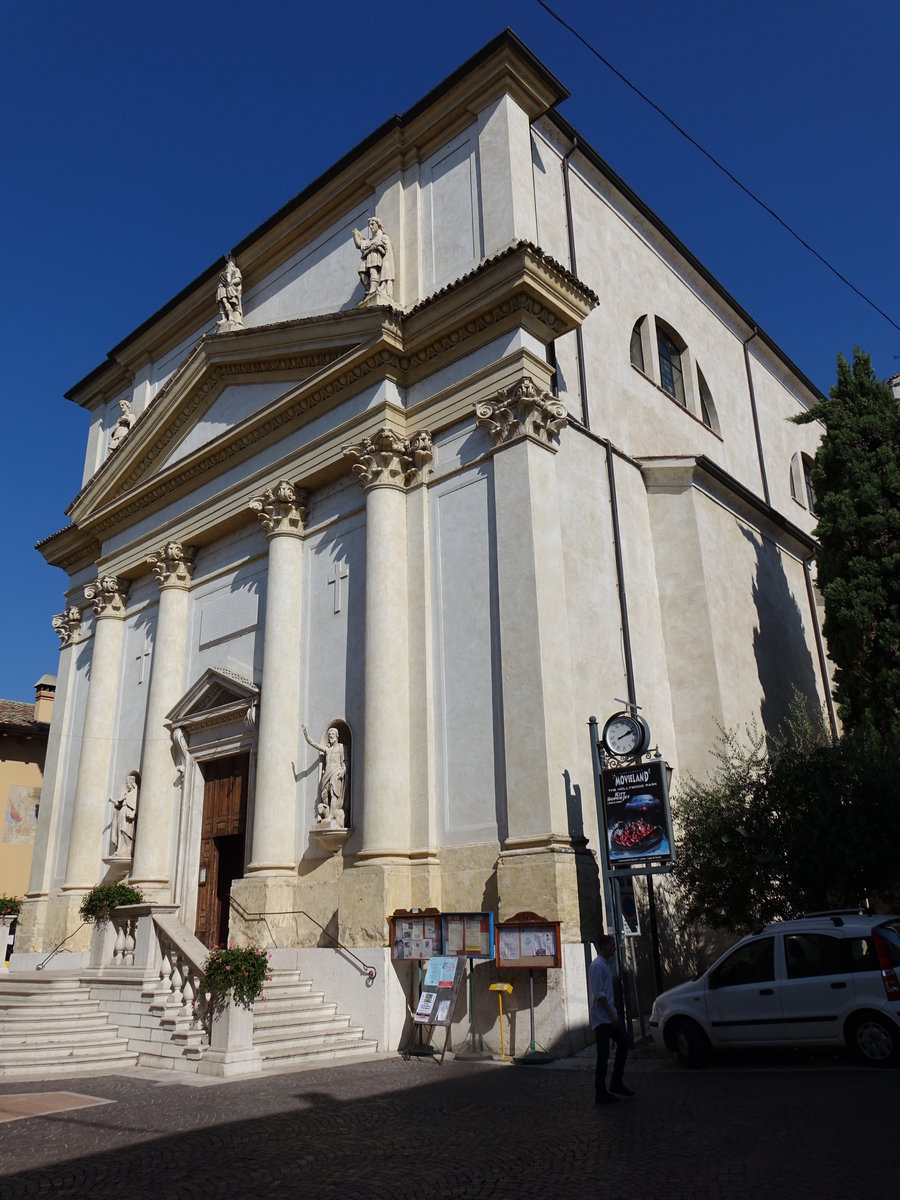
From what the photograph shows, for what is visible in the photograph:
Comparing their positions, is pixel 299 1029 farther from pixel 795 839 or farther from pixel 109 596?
pixel 109 596

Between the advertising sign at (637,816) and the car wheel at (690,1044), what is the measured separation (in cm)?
185

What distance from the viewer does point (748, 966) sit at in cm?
1016

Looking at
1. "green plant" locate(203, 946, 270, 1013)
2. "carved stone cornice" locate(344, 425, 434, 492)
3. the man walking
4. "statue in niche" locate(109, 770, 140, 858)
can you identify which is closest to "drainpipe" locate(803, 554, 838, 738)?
"carved stone cornice" locate(344, 425, 434, 492)

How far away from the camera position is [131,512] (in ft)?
74.1

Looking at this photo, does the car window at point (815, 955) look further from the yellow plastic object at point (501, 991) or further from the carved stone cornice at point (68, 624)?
the carved stone cornice at point (68, 624)

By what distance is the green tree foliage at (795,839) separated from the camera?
485 inches

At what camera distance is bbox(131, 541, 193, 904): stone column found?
18703 millimetres

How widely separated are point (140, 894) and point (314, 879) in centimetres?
391

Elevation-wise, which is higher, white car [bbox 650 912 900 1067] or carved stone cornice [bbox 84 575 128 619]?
carved stone cornice [bbox 84 575 128 619]

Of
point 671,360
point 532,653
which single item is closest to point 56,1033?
point 532,653

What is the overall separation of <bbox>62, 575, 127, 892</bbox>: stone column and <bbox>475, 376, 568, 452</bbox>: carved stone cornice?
12.0 meters

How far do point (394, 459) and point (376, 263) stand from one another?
413cm

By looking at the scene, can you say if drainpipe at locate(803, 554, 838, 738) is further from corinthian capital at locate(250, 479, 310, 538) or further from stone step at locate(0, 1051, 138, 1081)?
stone step at locate(0, 1051, 138, 1081)

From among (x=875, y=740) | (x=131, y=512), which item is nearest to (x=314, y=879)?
(x=875, y=740)
